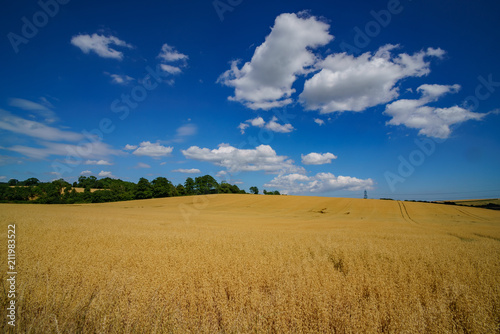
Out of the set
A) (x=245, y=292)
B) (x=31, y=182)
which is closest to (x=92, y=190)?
(x=31, y=182)

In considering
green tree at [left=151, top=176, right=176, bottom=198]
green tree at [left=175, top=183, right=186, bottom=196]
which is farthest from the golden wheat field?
green tree at [left=175, top=183, right=186, bottom=196]

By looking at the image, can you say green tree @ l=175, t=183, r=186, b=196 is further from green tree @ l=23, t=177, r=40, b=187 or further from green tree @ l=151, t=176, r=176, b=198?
green tree @ l=23, t=177, r=40, b=187

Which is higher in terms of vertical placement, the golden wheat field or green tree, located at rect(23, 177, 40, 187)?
green tree, located at rect(23, 177, 40, 187)

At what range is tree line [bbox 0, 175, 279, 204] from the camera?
2606 inches

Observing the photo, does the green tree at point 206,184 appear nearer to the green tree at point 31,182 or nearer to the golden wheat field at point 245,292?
the green tree at point 31,182

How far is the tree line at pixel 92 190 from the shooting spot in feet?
217

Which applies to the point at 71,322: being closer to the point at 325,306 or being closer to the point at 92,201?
the point at 325,306

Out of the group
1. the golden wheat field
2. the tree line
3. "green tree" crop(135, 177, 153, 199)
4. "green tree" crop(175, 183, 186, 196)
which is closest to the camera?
the golden wheat field

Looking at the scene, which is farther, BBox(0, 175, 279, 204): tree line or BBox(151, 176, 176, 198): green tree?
BBox(151, 176, 176, 198): green tree

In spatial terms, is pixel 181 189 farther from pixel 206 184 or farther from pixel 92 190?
pixel 92 190

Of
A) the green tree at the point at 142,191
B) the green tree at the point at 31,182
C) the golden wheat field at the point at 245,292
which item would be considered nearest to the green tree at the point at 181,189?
the green tree at the point at 142,191

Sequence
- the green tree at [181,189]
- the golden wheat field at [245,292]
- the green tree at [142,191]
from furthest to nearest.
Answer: the green tree at [181,189], the green tree at [142,191], the golden wheat field at [245,292]

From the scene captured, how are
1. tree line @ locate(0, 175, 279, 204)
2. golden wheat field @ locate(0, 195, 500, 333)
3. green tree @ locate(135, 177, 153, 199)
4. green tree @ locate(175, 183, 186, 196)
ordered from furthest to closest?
1. green tree @ locate(175, 183, 186, 196)
2. green tree @ locate(135, 177, 153, 199)
3. tree line @ locate(0, 175, 279, 204)
4. golden wheat field @ locate(0, 195, 500, 333)

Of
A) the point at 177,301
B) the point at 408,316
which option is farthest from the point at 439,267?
the point at 177,301
